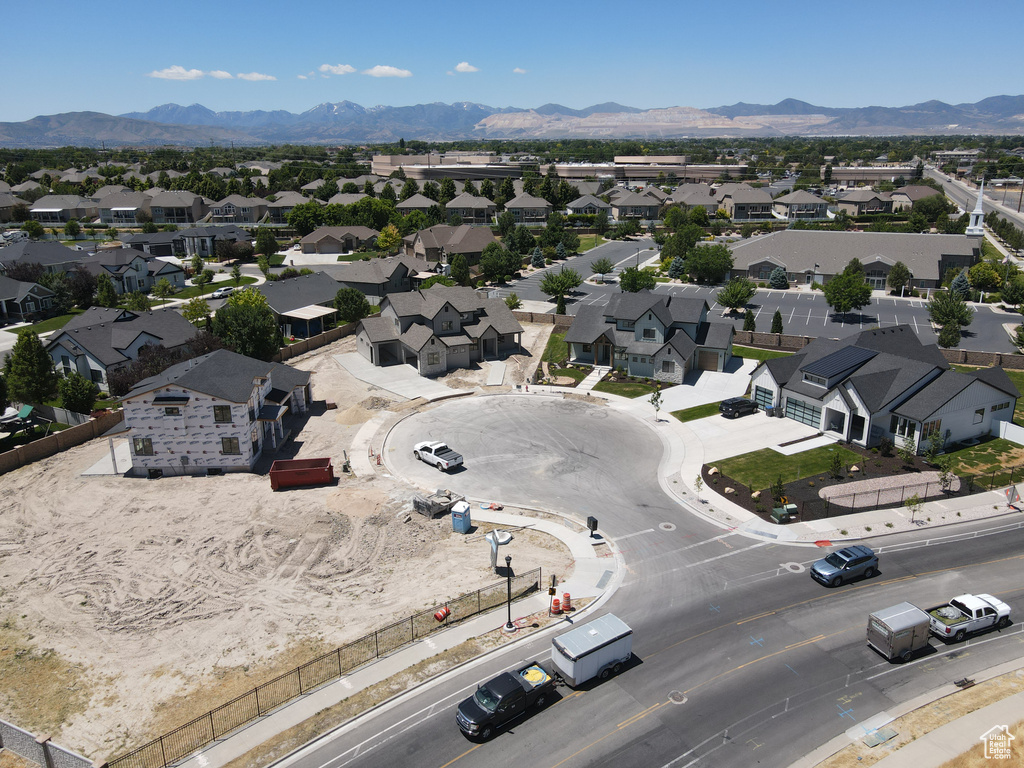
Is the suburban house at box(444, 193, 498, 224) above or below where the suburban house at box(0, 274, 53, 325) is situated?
above

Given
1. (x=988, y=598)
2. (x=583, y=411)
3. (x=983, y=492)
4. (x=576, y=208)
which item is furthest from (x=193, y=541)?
(x=576, y=208)

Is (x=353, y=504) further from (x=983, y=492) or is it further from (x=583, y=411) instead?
(x=983, y=492)

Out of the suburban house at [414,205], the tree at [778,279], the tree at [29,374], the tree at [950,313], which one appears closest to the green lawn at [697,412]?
the tree at [950,313]

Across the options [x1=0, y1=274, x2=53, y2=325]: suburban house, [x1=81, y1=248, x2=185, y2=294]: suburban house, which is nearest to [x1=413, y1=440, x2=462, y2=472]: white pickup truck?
[x1=0, y1=274, x2=53, y2=325]: suburban house

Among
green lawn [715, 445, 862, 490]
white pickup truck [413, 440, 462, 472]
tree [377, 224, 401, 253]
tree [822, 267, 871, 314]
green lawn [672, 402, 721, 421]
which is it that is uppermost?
tree [377, 224, 401, 253]

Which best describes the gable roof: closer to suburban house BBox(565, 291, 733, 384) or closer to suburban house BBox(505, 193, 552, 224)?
suburban house BBox(565, 291, 733, 384)

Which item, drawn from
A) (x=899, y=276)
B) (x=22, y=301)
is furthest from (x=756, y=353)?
(x=22, y=301)

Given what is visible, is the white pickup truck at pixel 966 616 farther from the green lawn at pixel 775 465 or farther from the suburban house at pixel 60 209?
the suburban house at pixel 60 209
